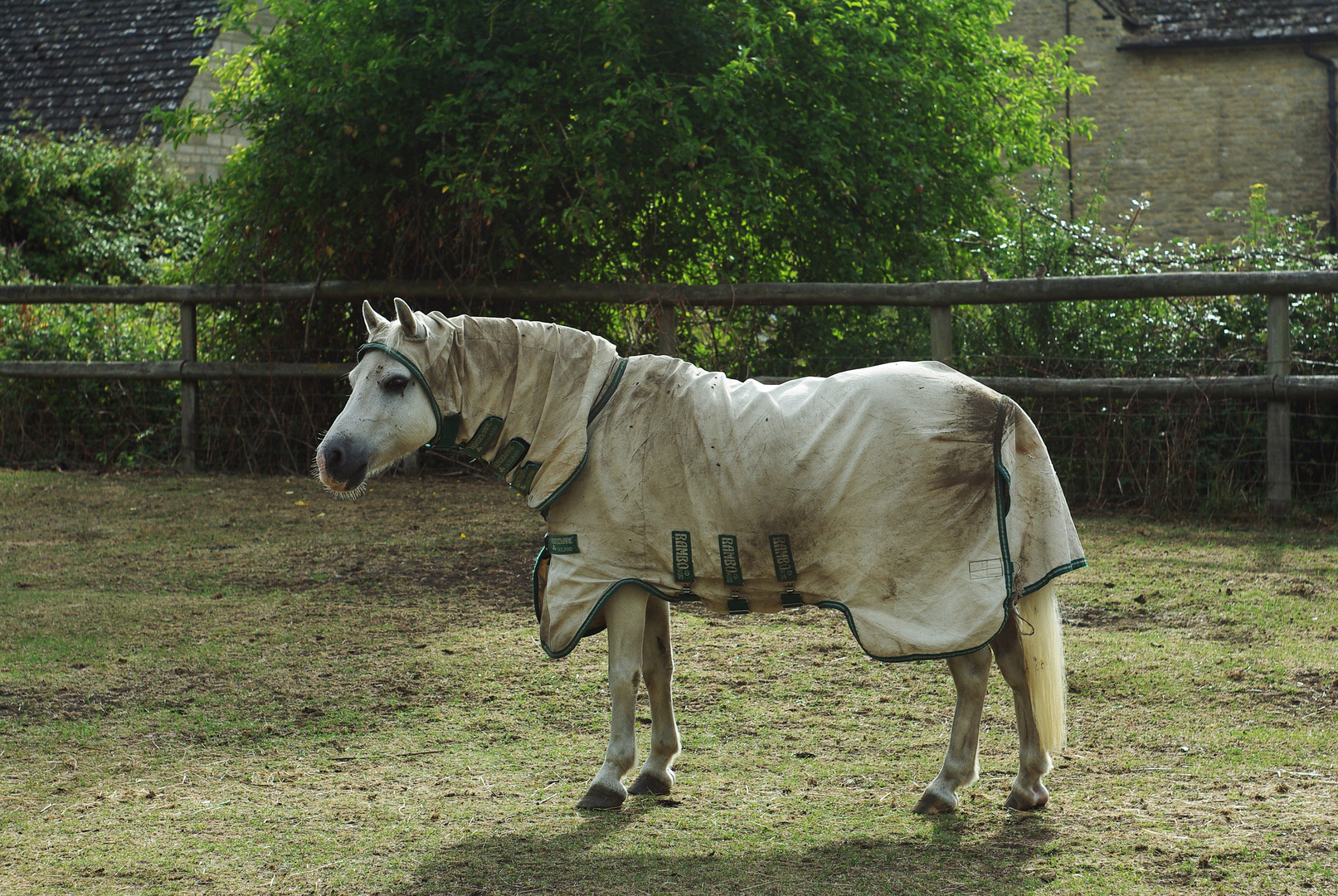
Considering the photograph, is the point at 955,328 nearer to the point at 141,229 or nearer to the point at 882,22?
the point at 882,22

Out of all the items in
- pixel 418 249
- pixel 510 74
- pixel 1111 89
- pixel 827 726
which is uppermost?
pixel 1111 89

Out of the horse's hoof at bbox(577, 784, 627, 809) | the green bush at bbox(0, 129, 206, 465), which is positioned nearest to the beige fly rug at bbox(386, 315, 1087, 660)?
the horse's hoof at bbox(577, 784, 627, 809)

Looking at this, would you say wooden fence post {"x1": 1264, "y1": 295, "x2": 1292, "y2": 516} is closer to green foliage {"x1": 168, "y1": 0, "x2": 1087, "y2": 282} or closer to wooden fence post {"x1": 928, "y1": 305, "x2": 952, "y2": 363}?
wooden fence post {"x1": 928, "y1": 305, "x2": 952, "y2": 363}

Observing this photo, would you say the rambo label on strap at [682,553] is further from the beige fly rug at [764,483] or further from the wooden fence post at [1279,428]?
the wooden fence post at [1279,428]

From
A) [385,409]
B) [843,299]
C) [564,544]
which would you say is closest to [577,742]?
[564,544]

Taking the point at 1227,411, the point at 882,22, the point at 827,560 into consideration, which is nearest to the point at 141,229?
the point at 882,22

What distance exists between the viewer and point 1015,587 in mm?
3303

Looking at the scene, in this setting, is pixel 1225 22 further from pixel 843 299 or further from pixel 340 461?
pixel 340 461

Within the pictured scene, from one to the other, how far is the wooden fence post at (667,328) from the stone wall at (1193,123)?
1322cm

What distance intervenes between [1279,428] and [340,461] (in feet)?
21.1

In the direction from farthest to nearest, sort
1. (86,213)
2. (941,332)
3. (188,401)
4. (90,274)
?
1. (86,213)
2. (90,274)
3. (188,401)
4. (941,332)

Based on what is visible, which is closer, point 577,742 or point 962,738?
point 962,738

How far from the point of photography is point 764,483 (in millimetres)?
3357

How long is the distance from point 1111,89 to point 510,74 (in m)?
14.8
